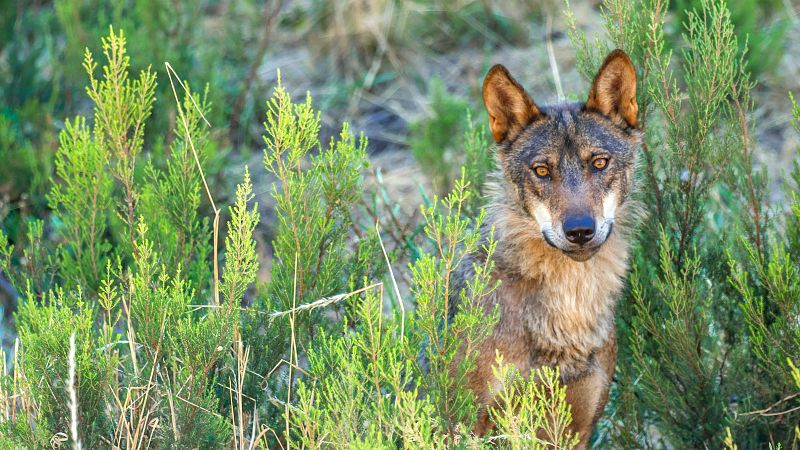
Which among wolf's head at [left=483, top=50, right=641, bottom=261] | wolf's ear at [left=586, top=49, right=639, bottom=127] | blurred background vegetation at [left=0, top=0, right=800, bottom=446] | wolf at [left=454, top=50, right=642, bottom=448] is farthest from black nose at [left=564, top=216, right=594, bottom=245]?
blurred background vegetation at [left=0, top=0, right=800, bottom=446]

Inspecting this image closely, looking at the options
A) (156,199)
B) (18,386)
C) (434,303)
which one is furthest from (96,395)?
(434,303)

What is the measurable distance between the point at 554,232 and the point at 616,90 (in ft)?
2.61

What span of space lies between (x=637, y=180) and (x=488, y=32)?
521cm

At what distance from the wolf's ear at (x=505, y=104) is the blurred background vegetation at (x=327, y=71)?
230cm

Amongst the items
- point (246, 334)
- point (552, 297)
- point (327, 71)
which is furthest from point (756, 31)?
point (246, 334)

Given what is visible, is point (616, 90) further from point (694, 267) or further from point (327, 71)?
point (327, 71)

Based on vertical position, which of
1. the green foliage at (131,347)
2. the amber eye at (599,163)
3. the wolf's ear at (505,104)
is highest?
the wolf's ear at (505,104)

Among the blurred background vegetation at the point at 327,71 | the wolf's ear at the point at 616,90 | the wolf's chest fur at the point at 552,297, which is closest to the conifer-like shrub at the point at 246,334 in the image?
the wolf's chest fur at the point at 552,297

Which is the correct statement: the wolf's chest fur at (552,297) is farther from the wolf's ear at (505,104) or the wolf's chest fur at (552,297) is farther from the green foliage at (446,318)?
the green foliage at (446,318)

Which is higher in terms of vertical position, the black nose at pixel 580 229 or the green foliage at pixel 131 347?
the black nose at pixel 580 229

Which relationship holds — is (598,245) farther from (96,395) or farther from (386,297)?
(386,297)

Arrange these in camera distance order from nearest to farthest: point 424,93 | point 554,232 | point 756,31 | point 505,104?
1. point 554,232
2. point 505,104
3. point 756,31
4. point 424,93

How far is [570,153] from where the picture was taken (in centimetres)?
474

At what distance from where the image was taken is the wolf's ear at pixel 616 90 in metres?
4.70
